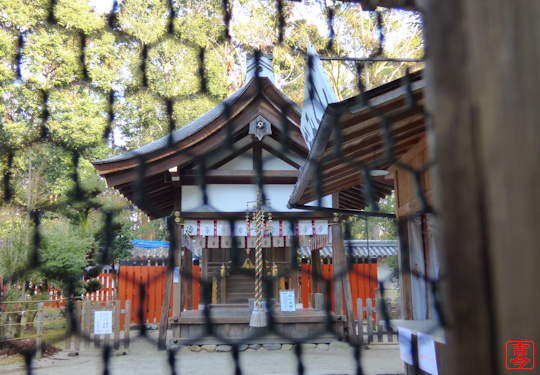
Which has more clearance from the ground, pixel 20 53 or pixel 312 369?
pixel 20 53

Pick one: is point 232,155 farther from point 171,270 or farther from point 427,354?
point 427,354

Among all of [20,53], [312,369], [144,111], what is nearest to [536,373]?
[20,53]

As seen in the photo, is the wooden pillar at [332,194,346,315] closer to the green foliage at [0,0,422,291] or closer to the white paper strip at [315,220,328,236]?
the white paper strip at [315,220,328,236]

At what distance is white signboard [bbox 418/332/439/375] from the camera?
1268mm

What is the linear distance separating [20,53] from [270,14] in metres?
1.20

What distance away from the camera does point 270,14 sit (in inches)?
91.7

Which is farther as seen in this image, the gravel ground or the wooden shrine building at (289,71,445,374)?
the gravel ground

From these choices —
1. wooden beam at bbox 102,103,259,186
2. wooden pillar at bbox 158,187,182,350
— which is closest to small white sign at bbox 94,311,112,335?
wooden pillar at bbox 158,187,182,350

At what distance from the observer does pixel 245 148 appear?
375cm

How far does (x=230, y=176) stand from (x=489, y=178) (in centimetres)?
351

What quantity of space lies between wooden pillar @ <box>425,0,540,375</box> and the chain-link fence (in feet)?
0.84

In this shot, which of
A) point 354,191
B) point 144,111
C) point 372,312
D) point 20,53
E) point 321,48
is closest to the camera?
point 20,53

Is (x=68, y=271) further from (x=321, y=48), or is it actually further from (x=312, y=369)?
(x=321, y=48)

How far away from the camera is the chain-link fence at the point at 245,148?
1236mm
